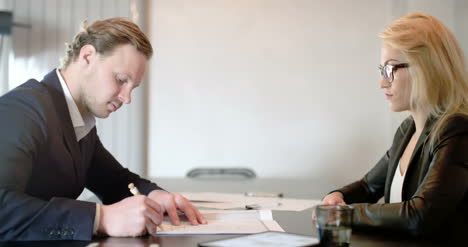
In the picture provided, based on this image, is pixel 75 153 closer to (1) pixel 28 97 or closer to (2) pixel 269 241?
(1) pixel 28 97

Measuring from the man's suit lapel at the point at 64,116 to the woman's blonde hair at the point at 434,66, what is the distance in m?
1.05

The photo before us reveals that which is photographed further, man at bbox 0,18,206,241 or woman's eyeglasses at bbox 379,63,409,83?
woman's eyeglasses at bbox 379,63,409,83

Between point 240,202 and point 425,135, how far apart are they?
0.79 metres

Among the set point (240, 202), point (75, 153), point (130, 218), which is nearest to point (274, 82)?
point (240, 202)

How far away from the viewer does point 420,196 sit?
1.38 metres

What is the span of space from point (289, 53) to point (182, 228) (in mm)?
2686

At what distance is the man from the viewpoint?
4.05ft

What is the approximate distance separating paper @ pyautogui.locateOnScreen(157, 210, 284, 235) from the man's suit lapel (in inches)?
14.4

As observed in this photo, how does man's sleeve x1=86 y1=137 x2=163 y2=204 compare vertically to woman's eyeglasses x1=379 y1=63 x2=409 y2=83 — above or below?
below

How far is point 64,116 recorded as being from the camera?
1.58m

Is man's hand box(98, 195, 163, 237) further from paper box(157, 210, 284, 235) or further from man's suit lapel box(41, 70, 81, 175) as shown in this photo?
man's suit lapel box(41, 70, 81, 175)

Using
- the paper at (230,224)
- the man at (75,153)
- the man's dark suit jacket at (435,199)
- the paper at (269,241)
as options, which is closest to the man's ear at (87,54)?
the man at (75,153)

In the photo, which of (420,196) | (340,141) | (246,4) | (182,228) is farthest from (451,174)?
(246,4)

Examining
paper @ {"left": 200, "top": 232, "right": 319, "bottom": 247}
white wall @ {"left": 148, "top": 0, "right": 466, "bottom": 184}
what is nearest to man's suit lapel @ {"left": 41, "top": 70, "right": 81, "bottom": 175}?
paper @ {"left": 200, "top": 232, "right": 319, "bottom": 247}
